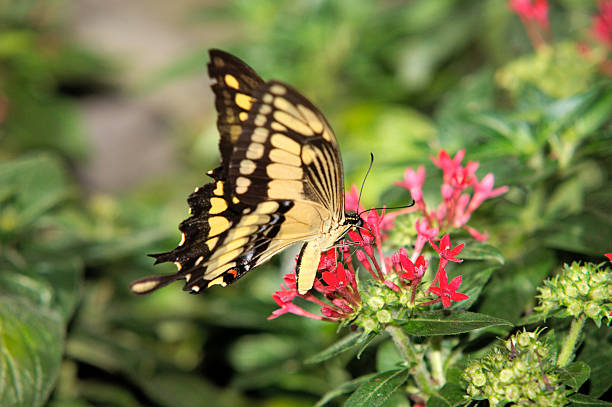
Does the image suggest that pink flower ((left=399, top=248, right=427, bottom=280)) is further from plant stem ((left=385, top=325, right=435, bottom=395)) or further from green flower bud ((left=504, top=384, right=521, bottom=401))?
green flower bud ((left=504, top=384, right=521, bottom=401))

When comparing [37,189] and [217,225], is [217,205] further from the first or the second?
[37,189]

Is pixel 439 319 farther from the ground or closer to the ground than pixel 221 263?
closer to the ground

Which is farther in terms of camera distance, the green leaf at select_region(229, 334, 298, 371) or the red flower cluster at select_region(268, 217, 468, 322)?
the green leaf at select_region(229, 334, 298, 371)

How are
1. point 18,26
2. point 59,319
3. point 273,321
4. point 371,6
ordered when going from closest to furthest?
1. point 59,319
2. point 273,321
3. point 371,6
4. point 18,26

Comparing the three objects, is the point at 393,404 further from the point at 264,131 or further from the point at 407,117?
the point at 407,117

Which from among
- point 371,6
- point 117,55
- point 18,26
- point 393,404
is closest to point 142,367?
point 393,404

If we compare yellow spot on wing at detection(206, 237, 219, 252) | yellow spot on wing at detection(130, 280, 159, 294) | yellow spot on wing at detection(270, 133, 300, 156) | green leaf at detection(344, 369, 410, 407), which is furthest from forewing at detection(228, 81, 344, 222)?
green leaf at detection(344, 369, 410, 407)

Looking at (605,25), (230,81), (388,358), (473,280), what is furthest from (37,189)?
(605,25)
